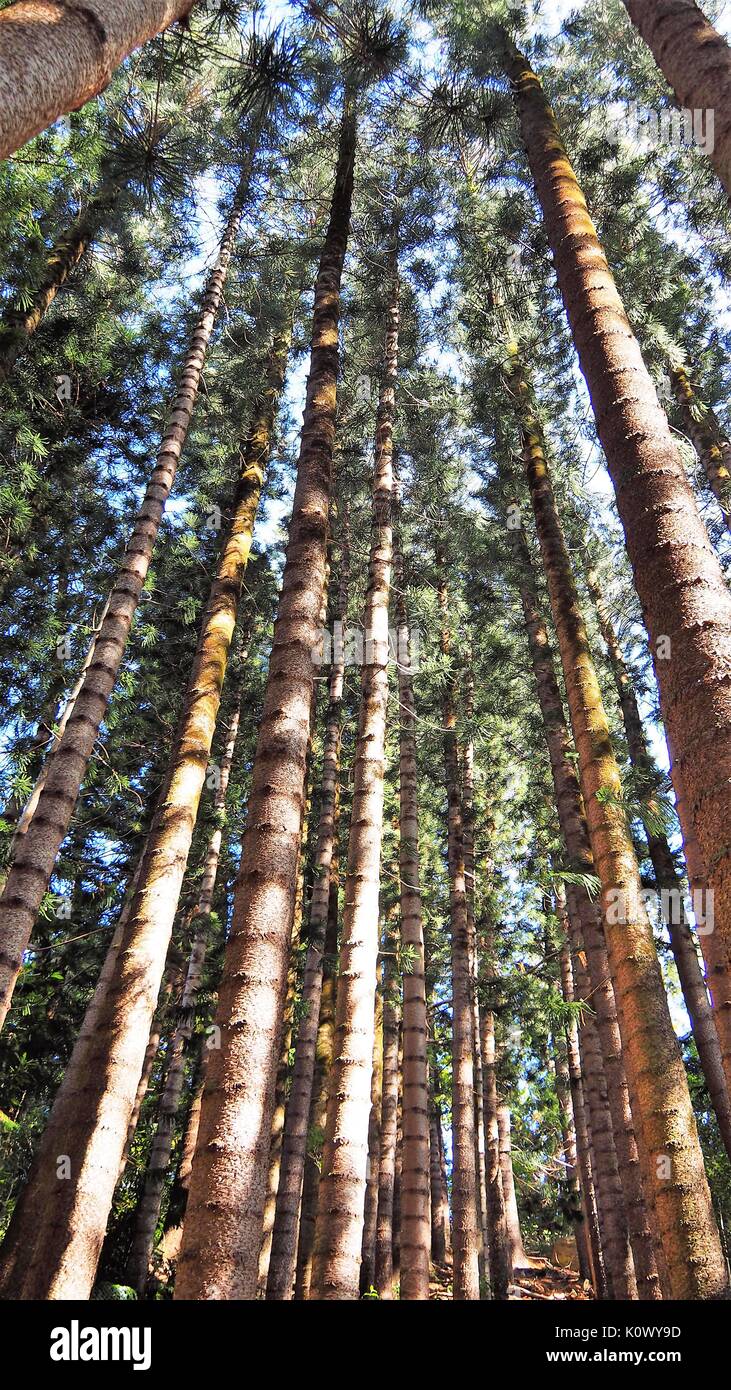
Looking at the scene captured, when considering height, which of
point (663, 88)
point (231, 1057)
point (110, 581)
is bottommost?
point (231, 1057)

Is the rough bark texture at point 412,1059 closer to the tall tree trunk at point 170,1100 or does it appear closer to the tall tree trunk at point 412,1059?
the tall tree trunk at point 412,1059

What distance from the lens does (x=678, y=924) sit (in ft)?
32.1

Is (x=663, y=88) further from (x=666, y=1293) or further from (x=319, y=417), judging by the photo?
(x=666, y=1293)

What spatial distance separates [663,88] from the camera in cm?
895

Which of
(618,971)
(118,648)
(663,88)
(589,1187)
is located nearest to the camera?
(618,971)

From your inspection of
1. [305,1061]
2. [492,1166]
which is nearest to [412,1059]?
[305,1061]

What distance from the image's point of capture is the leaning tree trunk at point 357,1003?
4281mm

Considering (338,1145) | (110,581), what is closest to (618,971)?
(338,1145)

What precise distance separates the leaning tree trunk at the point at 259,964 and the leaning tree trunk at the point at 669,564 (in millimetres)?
1692

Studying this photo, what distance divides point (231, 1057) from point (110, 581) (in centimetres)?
928

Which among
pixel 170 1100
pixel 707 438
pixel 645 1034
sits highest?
pixel 707 438

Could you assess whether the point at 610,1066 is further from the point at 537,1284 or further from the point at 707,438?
the point at 537,1284

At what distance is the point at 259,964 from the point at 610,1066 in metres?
5.14
